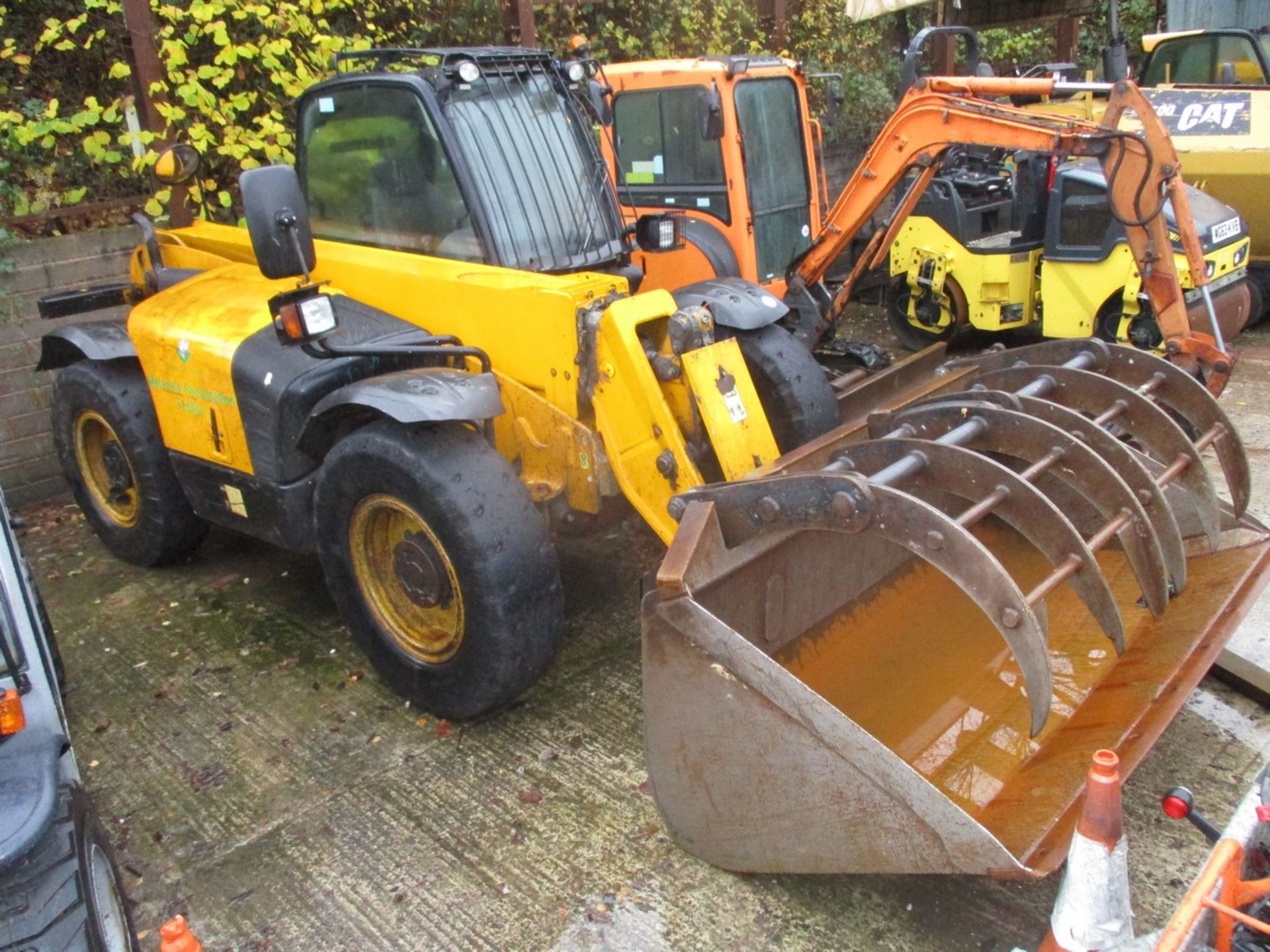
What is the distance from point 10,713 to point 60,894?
1.28 feet

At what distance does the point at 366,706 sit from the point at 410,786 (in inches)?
21.6

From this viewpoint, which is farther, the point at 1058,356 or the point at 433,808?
the point at 1058,356

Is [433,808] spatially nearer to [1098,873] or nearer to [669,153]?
[1098,873]

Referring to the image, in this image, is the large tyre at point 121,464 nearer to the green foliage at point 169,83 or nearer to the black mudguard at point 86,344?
the black mudguard at point 86,344

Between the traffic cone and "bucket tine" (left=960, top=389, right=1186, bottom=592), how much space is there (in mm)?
915

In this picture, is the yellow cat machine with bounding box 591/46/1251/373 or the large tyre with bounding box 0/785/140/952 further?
the yellow cat machine with bounding box 591/46/1251/373

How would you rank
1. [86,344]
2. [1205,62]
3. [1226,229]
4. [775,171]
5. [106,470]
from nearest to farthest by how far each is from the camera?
[86,344]
[106,470]
[1226,229]
[775,171]
[1205,62]

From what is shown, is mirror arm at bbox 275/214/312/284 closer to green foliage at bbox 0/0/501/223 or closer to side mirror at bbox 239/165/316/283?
side mirror at bbox 239/165/316/283

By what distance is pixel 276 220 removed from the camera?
3219mm

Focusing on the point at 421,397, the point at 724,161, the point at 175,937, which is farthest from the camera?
the point at 724,161

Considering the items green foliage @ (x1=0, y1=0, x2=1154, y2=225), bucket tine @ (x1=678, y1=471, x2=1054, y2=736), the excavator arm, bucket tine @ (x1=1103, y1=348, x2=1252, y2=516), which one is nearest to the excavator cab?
the excavator arm

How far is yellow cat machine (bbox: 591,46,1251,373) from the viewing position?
656 cm

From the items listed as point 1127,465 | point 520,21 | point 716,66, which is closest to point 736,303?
point 1127,465

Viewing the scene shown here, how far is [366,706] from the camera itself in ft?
12.5
